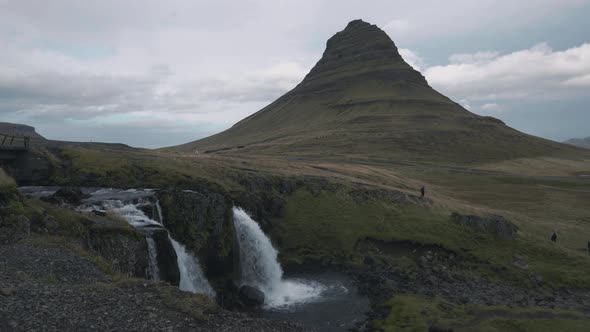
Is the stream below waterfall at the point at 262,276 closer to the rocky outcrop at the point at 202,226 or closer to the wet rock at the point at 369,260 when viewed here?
the rocky outcrop at the point at 202,226

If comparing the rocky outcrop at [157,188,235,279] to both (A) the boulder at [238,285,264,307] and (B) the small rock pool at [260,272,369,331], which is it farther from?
(B) the small rock pool at [260,272,369,331]

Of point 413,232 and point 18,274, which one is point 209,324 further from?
point 413,232

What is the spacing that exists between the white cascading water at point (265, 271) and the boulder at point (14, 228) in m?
24.2

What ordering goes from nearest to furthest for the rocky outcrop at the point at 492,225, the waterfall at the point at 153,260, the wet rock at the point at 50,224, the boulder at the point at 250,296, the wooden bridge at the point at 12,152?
the wet rock at the point at 50,224
the waterfall at the point at 153,260
the boulder at the point at 250,296
the wooden bridge at the point at 12,152
the rocky outcrop at the point at 492,225

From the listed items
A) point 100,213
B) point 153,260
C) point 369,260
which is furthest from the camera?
point 369,260

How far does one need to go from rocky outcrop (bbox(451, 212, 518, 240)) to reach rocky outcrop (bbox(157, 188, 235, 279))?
36.3 metres

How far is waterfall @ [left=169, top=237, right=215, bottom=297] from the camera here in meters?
40.5

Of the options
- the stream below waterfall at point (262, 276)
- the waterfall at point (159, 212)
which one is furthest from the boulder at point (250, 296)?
the waterfall at point (159, 212)

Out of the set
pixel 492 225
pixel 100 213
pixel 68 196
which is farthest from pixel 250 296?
pixel 492 225

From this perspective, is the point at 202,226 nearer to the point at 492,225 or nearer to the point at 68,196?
the point at 68,196

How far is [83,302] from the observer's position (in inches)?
843

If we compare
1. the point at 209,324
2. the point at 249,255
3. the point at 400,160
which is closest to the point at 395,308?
the point at 249,255

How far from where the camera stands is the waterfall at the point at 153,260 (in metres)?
35.5

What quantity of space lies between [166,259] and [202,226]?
10675 mm
